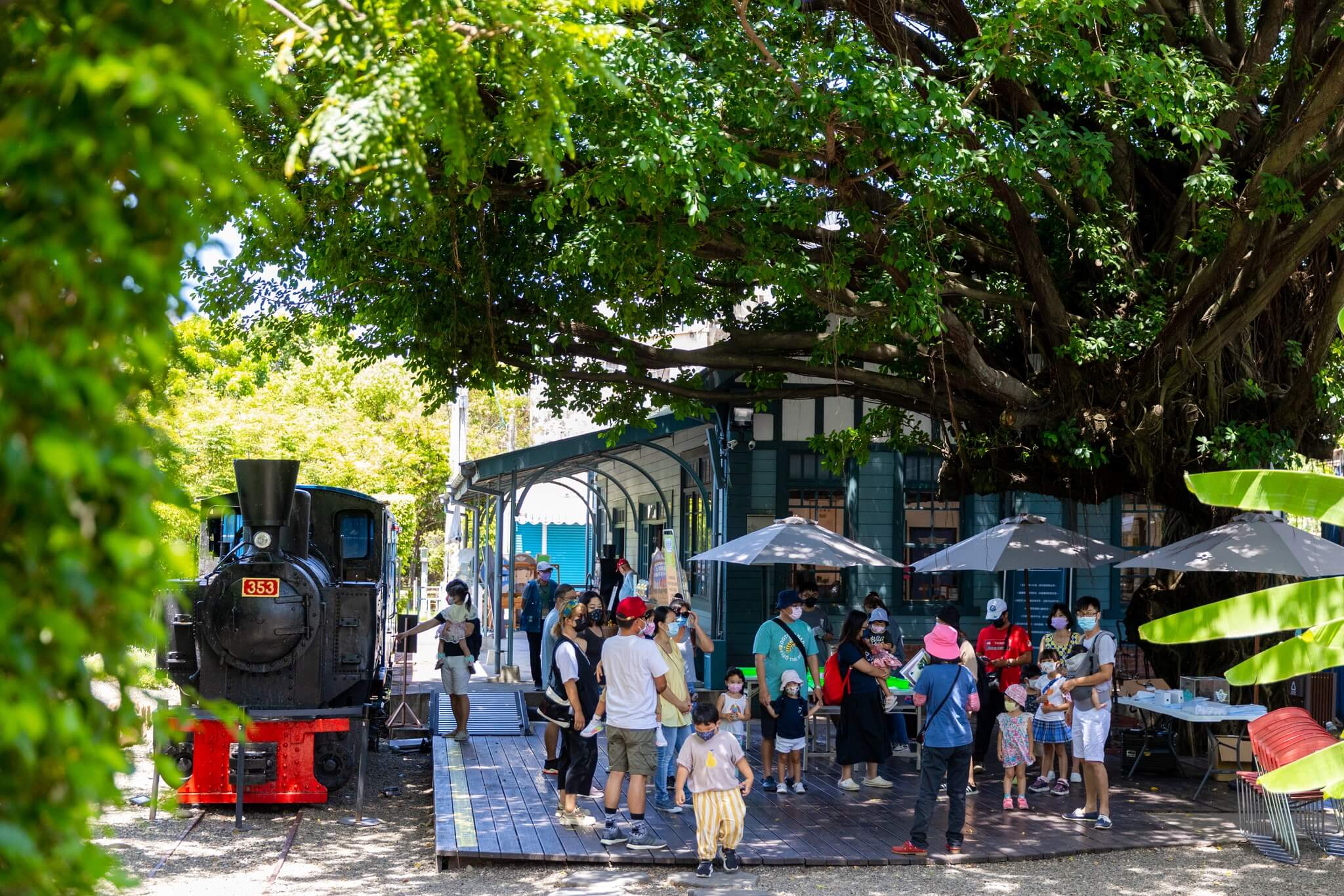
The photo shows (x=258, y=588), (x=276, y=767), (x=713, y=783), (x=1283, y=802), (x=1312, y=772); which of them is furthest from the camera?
(x=258, y=588)

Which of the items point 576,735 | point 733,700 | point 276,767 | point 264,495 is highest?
point 264,495

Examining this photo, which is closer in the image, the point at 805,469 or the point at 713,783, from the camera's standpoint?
the point at 713,783

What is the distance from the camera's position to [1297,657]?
14.5 feet

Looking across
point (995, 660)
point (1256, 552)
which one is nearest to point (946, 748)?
point (995, 660)

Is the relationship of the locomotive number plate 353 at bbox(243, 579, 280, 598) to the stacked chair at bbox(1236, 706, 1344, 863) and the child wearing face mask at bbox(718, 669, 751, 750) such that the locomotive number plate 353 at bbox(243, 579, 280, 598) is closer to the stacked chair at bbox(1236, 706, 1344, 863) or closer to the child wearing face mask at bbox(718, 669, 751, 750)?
the child wearing face mask at bbox(718, 669, 751, 750)

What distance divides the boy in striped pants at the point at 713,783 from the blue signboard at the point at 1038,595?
459 inches

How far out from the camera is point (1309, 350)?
1277 centimetres

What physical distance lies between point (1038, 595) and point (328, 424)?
78.6ft

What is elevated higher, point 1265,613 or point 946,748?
point 1265,613

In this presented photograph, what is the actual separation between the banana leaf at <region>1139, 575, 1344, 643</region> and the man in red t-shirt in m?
8.16

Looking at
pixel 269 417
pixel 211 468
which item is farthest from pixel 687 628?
pixel 269 417

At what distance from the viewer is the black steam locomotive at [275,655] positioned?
1199 centimetres

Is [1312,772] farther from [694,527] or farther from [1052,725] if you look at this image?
[694,527]

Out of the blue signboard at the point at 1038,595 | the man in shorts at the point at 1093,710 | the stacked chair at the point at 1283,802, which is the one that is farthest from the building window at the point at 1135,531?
the man in shorts at the point at 1093,710
